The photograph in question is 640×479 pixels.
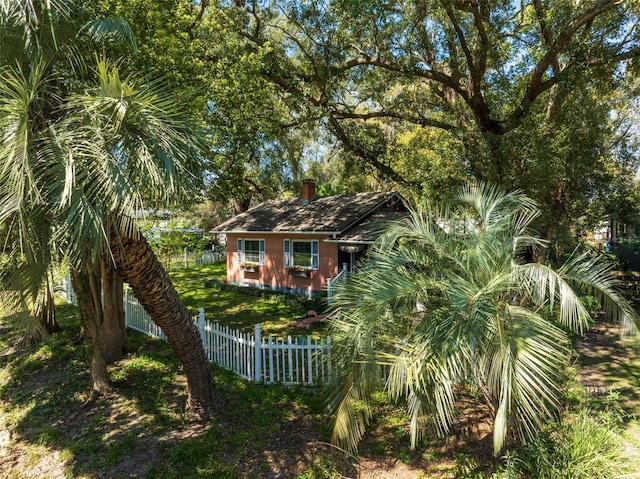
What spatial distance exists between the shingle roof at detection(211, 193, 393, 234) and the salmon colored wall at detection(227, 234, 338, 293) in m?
0.48

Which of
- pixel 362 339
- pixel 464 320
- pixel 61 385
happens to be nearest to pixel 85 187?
pixel 362 339

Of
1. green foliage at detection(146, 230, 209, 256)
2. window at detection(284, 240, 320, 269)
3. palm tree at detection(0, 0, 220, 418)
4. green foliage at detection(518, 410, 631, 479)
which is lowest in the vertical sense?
green foliage at detection(518, 410, 631, 479)

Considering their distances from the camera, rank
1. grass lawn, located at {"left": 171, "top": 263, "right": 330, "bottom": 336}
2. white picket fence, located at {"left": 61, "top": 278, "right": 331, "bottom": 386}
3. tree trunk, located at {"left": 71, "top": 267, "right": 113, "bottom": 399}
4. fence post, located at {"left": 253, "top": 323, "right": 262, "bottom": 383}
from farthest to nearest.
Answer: grass lawn, located at {"left": 171, "top": 263, "right": 330, "bottom": 336} < fence post, located at {"left": 253, "top": 323, "right": 262, "bottom": 383} < white picket fence, located at {"left": 61, "top": 278, "right": 331, "bottom": 386} < tree trunk, located at {"left": 71, "top": 267, "right": 113, "bottom": 399}

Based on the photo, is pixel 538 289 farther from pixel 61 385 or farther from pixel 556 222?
pixel 61 385

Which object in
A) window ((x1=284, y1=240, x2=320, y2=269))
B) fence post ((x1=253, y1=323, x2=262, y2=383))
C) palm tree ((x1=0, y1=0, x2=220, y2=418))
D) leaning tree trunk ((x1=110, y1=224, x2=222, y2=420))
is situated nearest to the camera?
palm tree ((x1=0, y1=0, x2=220, y2=418))

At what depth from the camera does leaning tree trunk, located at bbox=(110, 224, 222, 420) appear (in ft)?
14.4

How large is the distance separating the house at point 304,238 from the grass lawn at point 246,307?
142cm

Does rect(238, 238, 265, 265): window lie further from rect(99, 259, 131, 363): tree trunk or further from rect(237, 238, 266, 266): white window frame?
rect(99, 259, 131, 363): tree trunk

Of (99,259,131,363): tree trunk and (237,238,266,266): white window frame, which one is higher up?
(237,238,266,266): white window frame

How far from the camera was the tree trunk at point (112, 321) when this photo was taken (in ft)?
26.8

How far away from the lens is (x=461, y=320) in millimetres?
3889

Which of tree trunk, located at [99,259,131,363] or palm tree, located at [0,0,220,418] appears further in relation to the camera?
tree trunk, located at [99,259,131,363]

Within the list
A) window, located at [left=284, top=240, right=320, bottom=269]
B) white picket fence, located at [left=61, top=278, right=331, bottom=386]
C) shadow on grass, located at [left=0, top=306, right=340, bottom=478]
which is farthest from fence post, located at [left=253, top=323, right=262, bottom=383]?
window, located at [left=284, top=240, right=320, bottom=269]

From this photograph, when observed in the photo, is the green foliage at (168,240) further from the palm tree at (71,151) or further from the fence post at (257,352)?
the palm tree at (71,151)
